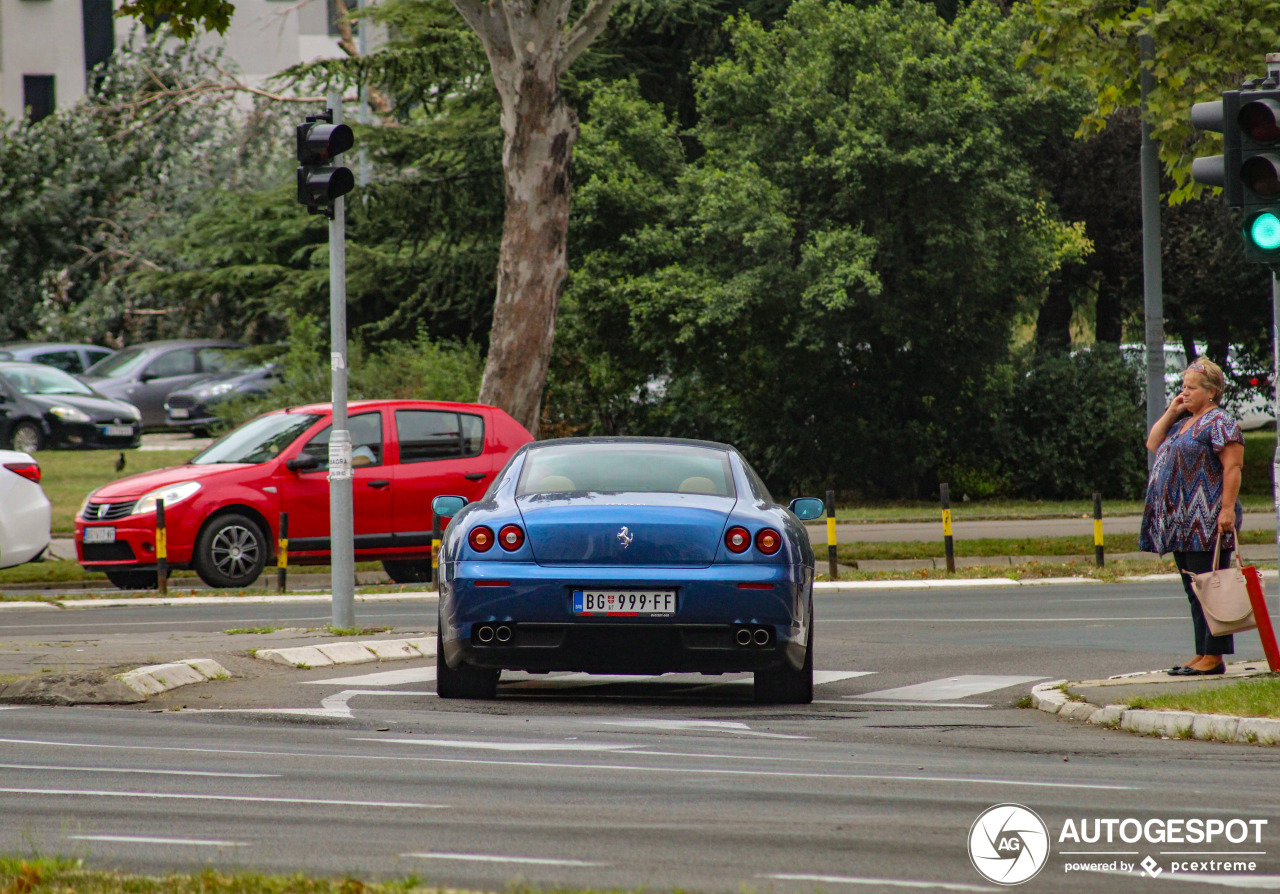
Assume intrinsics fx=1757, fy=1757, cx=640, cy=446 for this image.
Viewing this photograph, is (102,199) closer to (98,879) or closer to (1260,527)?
(1260,527)

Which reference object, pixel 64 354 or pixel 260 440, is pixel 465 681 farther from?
pixel 64 354

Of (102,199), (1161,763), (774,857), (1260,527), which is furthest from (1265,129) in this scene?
(102,199)

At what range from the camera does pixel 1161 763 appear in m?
7.40

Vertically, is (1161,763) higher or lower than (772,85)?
lower

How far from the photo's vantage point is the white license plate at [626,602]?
874 centimetres

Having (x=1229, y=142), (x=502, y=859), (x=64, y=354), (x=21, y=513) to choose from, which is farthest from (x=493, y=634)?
(x=64, y=354)

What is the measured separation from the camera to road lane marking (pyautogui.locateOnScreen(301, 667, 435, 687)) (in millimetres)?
10206

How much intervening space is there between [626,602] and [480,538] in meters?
0.83

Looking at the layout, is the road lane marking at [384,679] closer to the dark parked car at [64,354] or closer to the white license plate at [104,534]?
the white license plate at [104,534]

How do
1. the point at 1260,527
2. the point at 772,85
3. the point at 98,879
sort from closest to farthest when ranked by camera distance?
the point at 98,879 < the point at 1260,527 < the point at 772,85

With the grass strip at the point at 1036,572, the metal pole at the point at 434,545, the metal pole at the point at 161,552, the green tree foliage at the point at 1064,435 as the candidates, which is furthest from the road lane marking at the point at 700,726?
the green tree foliage at the point at 1064,435

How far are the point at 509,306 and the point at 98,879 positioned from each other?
789 inches

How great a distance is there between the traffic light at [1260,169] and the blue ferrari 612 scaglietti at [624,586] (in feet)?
9.20

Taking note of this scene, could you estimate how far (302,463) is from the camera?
58.6 feet
